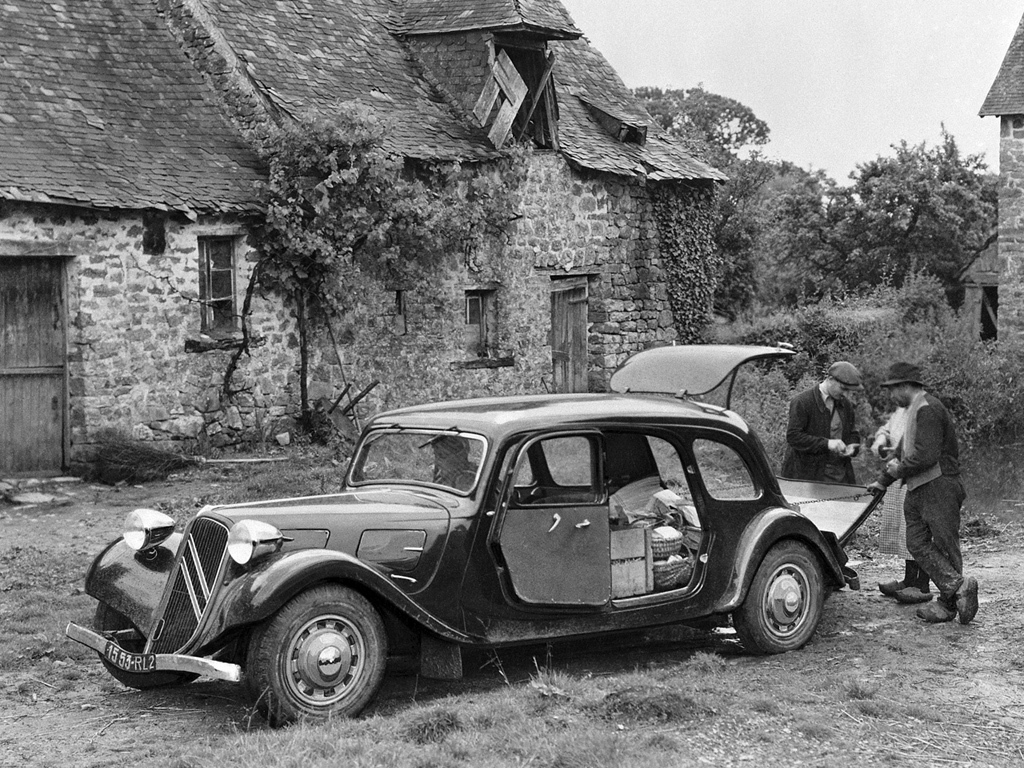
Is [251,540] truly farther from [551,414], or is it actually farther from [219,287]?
[219,287]

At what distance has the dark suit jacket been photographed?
1043 centimetres

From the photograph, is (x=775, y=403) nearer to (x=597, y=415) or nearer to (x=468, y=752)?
(x=597, y=415)

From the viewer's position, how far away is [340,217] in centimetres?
1772

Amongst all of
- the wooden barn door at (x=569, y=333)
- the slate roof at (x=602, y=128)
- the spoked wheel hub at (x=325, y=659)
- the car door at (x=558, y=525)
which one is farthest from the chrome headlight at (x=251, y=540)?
the slate roof at (x=602, y=128)

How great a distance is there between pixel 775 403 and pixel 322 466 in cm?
754

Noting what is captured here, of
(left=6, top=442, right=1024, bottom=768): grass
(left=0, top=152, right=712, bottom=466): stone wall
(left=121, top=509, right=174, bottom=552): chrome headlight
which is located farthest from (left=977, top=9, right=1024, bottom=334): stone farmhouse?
(left=121, top=509, right=174, bottom=552): chrome headlight

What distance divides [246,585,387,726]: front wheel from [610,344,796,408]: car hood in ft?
9.81

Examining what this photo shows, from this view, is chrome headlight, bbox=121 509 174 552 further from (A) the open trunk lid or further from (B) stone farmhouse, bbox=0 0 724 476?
(B) stone farmhouse, bbox=0 0 724 476

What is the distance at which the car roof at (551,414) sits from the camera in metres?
7.56

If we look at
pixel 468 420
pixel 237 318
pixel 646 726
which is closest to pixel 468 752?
pixel 646 726

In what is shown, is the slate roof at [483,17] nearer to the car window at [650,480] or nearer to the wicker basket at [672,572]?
the car window at [650,480]

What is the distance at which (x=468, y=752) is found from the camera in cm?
607

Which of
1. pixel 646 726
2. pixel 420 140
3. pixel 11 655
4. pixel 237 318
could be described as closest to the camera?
pixel 646 726

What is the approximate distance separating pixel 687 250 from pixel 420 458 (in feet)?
54.6
